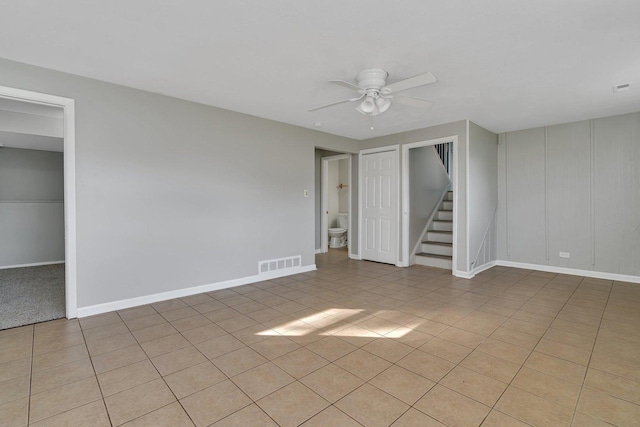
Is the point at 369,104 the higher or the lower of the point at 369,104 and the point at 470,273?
the higher

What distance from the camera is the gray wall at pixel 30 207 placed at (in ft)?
17.9

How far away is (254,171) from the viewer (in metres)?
4.51

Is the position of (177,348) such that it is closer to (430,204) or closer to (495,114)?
(495,114)

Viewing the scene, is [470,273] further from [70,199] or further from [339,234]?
[70,199]

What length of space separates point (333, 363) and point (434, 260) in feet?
13.0

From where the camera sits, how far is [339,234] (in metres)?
7.93

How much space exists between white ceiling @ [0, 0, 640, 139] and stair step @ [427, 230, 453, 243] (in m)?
2.86

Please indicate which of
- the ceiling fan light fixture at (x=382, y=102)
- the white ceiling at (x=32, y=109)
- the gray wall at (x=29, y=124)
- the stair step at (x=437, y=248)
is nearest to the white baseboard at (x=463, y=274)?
the stair step at (x=437, y=248)

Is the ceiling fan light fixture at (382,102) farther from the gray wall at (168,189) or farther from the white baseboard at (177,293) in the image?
the white baseboard at (177,293)

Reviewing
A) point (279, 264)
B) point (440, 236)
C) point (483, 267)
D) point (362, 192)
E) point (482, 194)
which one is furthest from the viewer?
point (362, 192)

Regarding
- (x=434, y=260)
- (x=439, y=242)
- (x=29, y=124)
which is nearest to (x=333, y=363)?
(x=434, y=260)

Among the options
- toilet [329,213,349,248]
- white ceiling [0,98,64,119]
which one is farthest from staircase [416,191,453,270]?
white ceiling [0,98,64,119]

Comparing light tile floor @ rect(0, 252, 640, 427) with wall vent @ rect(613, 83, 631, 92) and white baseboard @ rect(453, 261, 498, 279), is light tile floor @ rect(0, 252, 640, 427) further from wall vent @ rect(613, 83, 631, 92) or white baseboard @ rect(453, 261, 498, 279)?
wall vent @ rect(613, 83, 631, 92)

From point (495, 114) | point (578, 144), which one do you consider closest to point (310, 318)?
point (495, 114)
